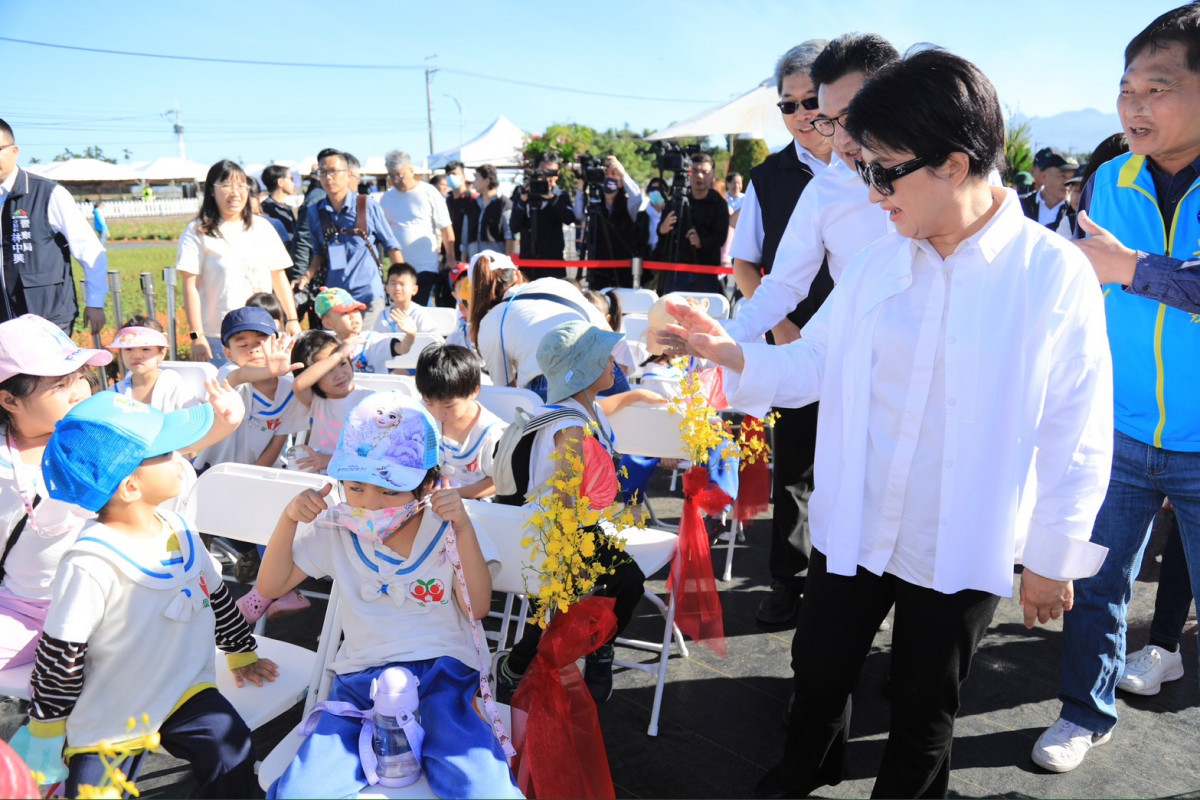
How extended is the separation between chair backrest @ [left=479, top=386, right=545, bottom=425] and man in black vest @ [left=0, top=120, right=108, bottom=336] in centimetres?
252

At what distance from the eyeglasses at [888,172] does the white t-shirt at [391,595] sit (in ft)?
4.66

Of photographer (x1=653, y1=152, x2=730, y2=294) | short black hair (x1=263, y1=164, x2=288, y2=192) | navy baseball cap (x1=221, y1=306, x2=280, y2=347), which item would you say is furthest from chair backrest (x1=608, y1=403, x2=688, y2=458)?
short black hair (x1=263, y1=164, x2=288, y2=192)

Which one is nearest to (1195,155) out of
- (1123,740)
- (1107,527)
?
(1107,527)

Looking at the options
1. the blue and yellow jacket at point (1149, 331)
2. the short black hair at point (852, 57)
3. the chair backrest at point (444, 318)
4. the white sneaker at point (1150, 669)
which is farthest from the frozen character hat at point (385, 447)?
the chair backrest at point (444, 318)

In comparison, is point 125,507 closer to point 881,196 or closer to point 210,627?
point 210,627

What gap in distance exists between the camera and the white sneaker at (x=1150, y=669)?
10.2 feet

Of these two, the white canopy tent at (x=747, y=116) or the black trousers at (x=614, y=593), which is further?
the white canopy tent at (x=747, y=116)

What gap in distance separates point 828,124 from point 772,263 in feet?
2.53

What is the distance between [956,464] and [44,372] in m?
2.55

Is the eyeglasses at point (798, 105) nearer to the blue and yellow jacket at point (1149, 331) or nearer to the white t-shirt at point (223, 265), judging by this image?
the blue and yellow jacket at point (1149, 331)

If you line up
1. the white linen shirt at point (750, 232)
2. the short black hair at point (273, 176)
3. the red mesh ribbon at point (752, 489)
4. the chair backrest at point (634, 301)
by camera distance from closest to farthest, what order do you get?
1. the white linen shirt at point (750, 232)
2. the red mesh ribbon at point (752, 489)
3. the chair backrest at point (634, 301)
4. the short black hair at point (273, 176)

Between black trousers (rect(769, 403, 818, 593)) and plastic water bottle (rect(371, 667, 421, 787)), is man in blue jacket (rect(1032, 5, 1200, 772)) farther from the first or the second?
plastic water bottle (rect(371, 667, 421, 787))

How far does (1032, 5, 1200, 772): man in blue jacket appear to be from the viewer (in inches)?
87.6

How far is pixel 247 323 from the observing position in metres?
4.12
